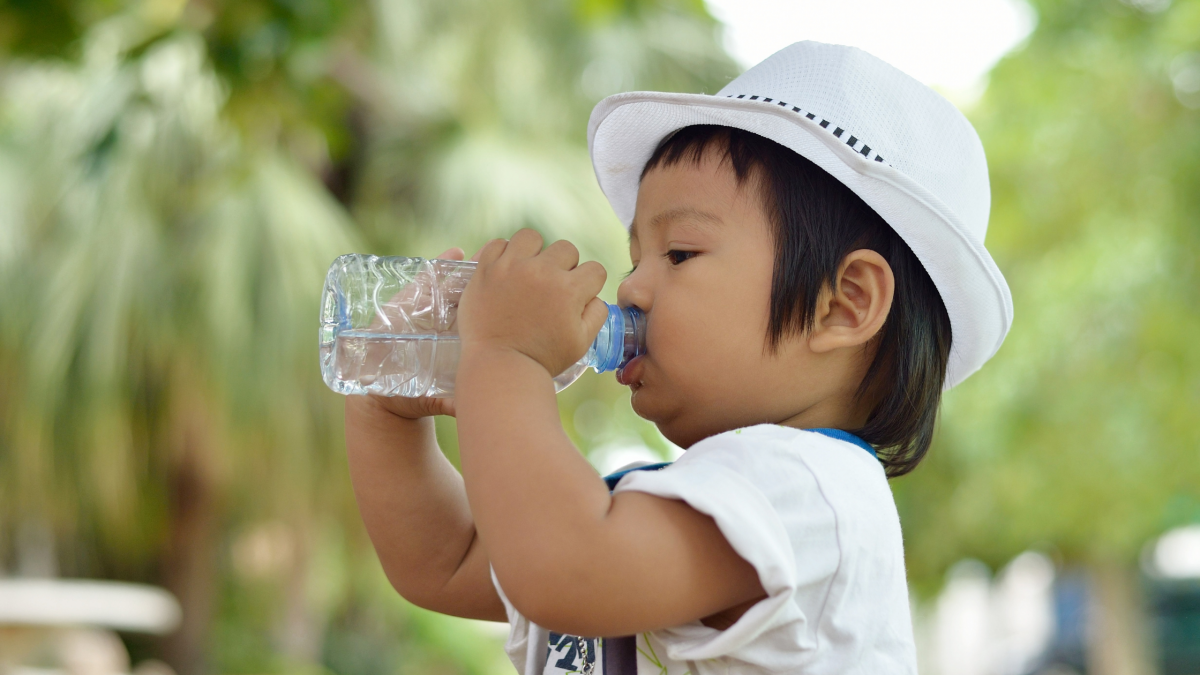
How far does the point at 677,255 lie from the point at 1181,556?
671 inches

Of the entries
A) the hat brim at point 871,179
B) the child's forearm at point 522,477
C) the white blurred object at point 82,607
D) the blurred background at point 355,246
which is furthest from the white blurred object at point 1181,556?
the child's forearm at point 522,477

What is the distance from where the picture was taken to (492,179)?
231 inches

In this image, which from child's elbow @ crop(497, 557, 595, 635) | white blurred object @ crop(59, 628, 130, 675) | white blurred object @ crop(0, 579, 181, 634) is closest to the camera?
child's elbow @ crop(497, 557, 595, 635)

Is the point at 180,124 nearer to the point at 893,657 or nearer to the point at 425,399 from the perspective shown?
the point at 425,399

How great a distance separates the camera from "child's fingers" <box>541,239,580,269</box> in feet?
3.30

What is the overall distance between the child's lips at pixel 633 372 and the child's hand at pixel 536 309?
0.15m

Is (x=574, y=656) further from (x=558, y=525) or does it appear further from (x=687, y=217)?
(x=687, y=217)

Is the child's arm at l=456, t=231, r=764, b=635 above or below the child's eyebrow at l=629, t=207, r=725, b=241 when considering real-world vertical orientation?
below

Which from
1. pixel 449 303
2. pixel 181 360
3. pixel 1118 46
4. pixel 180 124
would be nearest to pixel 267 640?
pixel 181 360

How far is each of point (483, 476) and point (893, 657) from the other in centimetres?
42

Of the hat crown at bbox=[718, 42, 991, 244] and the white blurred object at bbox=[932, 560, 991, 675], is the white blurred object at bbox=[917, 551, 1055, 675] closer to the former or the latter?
the white blurred object at bbox=[932, 560, 991, 675]

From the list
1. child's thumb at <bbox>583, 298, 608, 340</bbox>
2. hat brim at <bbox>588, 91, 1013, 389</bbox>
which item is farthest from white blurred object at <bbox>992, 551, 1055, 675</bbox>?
child's thumb at <bbox>583, 298, 608, 340</bbox>

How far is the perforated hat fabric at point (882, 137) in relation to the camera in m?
1.10

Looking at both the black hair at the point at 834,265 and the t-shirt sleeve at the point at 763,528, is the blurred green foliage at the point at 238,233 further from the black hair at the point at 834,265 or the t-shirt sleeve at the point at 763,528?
the t-shirt sleeve at the point at 763,528
